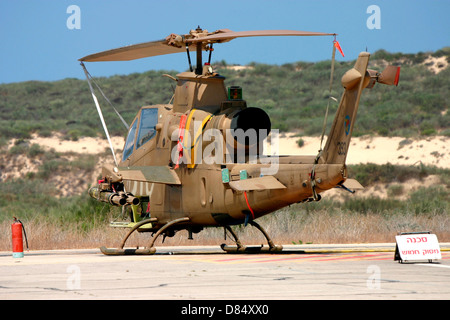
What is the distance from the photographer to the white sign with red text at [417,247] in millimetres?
15102

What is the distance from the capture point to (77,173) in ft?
176

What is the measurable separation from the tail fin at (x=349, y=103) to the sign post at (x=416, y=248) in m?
1.93

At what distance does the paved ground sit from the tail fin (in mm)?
2153

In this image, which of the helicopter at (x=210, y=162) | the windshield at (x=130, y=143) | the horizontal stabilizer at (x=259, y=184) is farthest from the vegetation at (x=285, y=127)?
the horizontal stabilizer at (x=259, y=184)

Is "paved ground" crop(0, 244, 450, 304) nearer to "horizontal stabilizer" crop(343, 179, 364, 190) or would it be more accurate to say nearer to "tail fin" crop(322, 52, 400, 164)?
"horizontal stabilizer" crop(343, 179, 364, 190)

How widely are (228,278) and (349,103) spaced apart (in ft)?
15.6

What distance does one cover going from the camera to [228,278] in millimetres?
12617

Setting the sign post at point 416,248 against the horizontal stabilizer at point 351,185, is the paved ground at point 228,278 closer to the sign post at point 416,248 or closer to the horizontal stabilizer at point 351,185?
the sign post at point 416,248

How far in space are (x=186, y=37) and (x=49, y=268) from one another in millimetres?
6763

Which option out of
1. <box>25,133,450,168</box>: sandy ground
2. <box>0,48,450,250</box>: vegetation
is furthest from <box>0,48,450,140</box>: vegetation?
<box>25,133,450,168</box>: sandy ground

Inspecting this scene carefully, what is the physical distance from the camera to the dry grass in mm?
23125

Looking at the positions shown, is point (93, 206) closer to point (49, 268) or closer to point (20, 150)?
point (49, 268)
